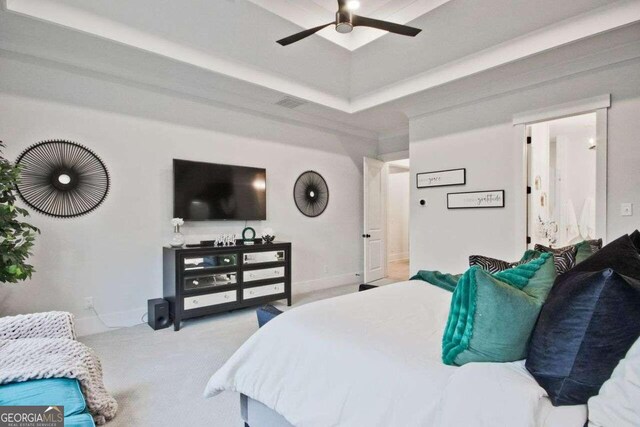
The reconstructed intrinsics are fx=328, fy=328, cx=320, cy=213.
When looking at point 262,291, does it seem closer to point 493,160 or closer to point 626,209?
point 493,160

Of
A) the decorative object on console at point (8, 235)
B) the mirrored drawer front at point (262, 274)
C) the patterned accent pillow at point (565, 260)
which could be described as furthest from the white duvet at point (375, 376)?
the mirrored drawer front at point (262, 274)

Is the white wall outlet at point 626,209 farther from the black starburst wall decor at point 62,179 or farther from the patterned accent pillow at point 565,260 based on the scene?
the black starburst wall decor at point 62,179

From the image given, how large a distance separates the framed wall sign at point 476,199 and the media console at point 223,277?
2.28 m

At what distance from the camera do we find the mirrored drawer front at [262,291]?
398cm

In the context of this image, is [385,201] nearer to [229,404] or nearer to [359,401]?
[229,404]

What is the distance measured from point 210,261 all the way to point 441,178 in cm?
318

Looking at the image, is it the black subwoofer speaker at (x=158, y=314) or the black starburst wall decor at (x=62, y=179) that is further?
the black subwoofer speaker at (x=158, y=314)

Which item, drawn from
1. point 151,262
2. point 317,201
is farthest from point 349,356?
point 317,201

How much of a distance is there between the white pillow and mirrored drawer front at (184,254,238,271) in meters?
3.38

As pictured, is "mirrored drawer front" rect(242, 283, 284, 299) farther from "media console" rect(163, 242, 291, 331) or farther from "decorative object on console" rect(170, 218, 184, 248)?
"decorative object on console" rect(170, 218, 184, 248)

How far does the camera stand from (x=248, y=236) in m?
4.38

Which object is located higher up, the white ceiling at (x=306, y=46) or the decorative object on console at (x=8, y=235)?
the white ceiling at (x=306, y=46)

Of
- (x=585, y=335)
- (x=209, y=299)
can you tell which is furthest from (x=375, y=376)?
(x=209, y=299)

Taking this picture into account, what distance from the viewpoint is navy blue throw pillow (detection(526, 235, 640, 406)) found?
904 mm
